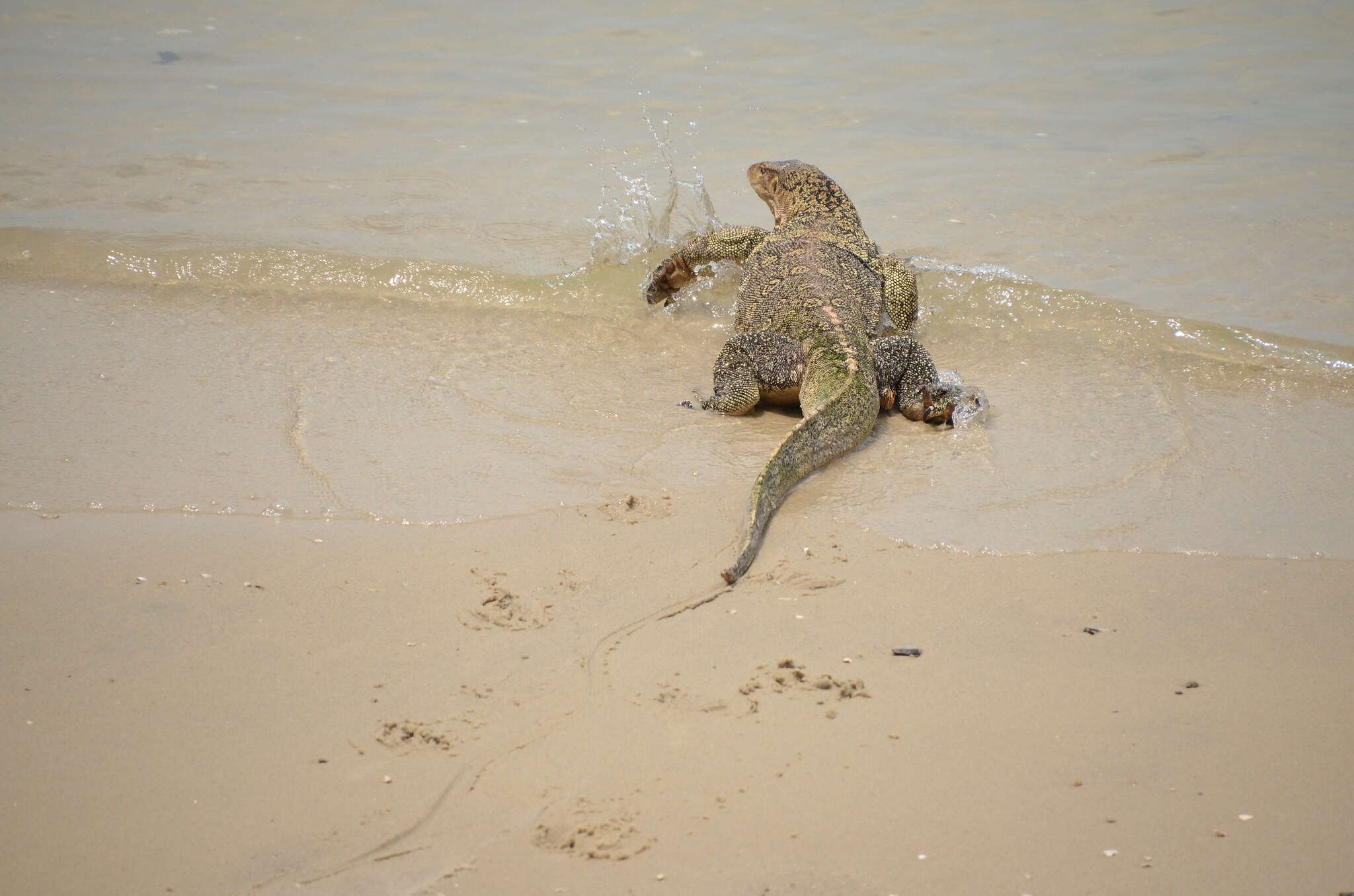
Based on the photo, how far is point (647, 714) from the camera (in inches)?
136

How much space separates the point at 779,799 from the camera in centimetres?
311

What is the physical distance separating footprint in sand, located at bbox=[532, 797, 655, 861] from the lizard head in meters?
6.21

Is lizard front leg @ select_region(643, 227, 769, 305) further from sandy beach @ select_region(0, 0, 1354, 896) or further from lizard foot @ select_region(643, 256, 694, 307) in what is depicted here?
sandy beach @ select_region(0, 0, 1354, 896)

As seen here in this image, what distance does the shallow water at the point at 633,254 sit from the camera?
17.1ft

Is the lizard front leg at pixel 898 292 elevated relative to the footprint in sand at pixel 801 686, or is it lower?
elevated

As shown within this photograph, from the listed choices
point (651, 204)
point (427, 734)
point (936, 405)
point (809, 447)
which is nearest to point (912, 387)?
point (936, 405)

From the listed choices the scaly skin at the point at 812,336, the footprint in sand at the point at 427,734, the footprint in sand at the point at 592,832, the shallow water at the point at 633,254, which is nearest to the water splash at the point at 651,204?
the shallow water at the point at 633,254

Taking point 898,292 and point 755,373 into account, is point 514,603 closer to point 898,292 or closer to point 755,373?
point 755,373

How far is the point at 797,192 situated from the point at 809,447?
402 centimetres

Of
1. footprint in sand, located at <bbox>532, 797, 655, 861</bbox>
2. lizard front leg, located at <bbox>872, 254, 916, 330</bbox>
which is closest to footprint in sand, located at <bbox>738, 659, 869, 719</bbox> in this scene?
footprint in sand, located at <bbox>532, 797, 655, 861</bbox>

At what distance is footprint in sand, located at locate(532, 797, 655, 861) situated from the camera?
2.93 metres

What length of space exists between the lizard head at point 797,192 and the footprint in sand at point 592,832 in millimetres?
6215

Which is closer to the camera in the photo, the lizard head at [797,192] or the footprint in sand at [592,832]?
the footprint in sand at [592,832]

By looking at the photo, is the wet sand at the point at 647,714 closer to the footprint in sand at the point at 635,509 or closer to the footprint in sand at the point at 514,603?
the footprint in sand at the point at 514,603
